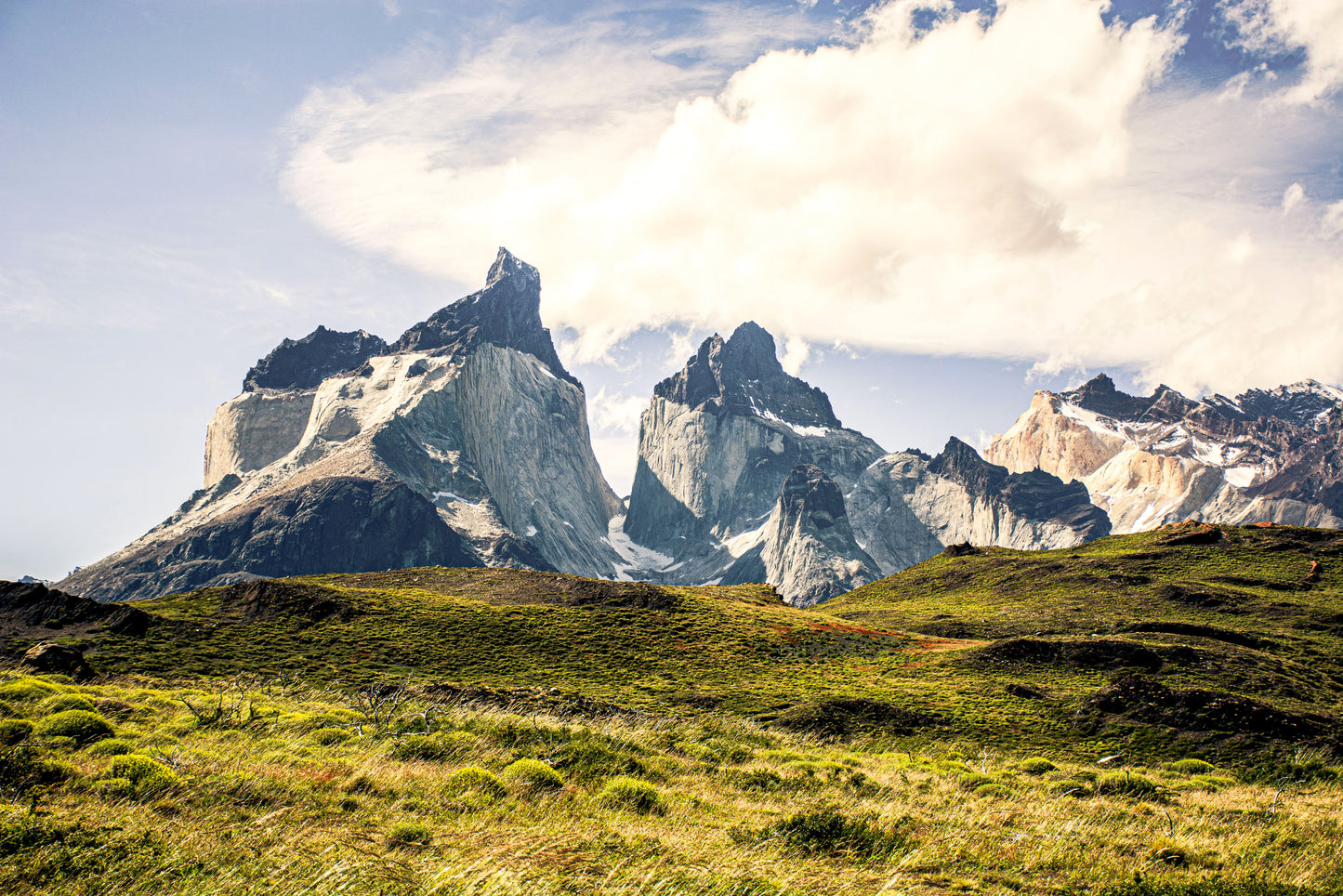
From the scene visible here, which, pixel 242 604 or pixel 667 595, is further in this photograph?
pixel 667 595

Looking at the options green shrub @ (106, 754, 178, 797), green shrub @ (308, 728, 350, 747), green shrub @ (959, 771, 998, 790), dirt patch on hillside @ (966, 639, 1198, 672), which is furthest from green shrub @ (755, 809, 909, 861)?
dirt patch on hillside @ (966, 639, 1198, 672)

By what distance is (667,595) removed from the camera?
7375 centimetres

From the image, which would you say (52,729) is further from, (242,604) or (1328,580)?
(1328,580)

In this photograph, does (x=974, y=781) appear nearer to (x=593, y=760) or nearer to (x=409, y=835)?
(x=593, y=760)

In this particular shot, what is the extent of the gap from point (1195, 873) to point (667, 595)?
63.1 meters

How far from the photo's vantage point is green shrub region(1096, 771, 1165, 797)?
68.5 ft

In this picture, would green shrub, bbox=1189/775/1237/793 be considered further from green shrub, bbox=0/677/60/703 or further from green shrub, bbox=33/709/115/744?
green shrub, bbox=0/677/60/703

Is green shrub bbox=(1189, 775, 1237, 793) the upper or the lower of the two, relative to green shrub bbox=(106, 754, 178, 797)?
lower

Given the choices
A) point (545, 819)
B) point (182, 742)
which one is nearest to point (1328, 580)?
point (545, 819)

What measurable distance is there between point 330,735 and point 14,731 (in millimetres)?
6254

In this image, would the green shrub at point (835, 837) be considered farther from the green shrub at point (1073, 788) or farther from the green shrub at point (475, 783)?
the green shrub at point (1073, 788)

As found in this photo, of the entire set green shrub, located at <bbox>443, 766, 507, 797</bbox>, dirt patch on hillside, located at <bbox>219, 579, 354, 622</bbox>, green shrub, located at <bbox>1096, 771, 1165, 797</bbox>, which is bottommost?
green shrub, located at <bbox>1096, 771, 1165, 797</bbox>

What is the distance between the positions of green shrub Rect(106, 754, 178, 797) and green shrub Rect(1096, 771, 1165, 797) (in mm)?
23584

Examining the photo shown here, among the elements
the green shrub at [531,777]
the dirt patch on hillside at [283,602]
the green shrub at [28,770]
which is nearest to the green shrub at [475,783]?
the green shrub at [531,777]
